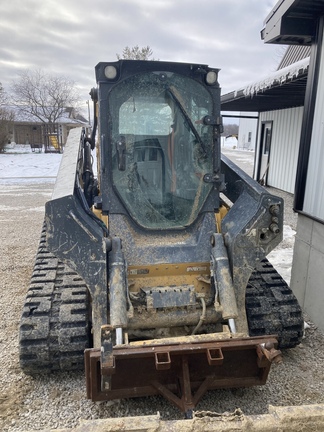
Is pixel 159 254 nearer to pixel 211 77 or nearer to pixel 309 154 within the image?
pixel 211 77

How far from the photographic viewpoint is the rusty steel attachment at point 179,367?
2.40 meters

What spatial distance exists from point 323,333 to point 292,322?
82 cm

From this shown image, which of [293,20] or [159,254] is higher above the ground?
[293,20]

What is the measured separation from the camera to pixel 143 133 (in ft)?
10.9

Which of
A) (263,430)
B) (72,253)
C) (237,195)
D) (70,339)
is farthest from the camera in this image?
(237,195)

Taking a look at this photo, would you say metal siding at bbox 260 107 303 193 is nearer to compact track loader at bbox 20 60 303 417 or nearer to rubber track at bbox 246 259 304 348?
rubber track at bbox 246 259 304 348

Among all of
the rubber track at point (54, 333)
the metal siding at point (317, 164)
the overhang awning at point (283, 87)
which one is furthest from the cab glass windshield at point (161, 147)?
the overhang awning at point (283, 87)

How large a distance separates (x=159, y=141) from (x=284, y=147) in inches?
413

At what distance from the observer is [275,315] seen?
3402 millimetres

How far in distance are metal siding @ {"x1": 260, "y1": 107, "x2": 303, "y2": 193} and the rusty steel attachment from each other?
1020 centimetres

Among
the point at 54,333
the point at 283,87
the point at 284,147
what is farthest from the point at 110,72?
the point at 284,147

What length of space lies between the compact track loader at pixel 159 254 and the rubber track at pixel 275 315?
1 centimetres

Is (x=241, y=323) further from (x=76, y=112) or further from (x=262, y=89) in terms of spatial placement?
(x=76, y=112)

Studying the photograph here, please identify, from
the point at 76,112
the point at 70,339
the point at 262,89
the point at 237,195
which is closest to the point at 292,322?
the point at 237,195
